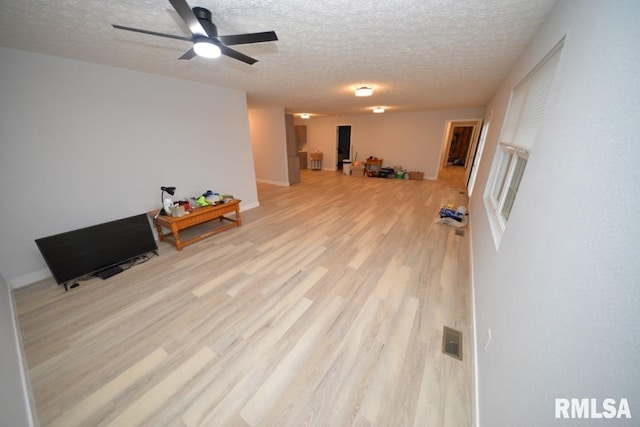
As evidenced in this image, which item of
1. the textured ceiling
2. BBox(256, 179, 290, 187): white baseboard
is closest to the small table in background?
BBox(256, 179, 290, 187): white baseboard

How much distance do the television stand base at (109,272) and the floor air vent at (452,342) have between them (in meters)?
3.55

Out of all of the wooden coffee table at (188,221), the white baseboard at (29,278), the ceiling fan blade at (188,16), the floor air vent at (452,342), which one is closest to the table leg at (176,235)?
the wooden coffee table at (188,221)

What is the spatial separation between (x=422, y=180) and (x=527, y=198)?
6900mm

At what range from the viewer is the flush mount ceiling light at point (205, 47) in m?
1.57

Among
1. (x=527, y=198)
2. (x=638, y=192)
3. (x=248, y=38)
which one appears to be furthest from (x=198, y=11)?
(x=527, y=198)

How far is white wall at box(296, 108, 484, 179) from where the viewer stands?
7.07m

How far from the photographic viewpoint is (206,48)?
5.41ft

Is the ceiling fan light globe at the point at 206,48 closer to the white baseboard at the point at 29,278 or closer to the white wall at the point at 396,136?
the white baseboard at the point at 29,278

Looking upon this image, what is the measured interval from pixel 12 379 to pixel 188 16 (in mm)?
2412

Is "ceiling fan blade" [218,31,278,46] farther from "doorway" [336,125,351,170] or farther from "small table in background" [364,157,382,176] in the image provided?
"doorway" [336,125,351,170]

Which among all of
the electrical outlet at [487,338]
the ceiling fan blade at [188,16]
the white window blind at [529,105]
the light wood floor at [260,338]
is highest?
the ceiling fan blade at [188,16]

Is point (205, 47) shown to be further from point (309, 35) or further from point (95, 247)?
point (95, 247)

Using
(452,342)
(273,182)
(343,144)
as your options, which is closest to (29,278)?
(452,342)

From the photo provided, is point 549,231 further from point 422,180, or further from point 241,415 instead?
point 422,180
